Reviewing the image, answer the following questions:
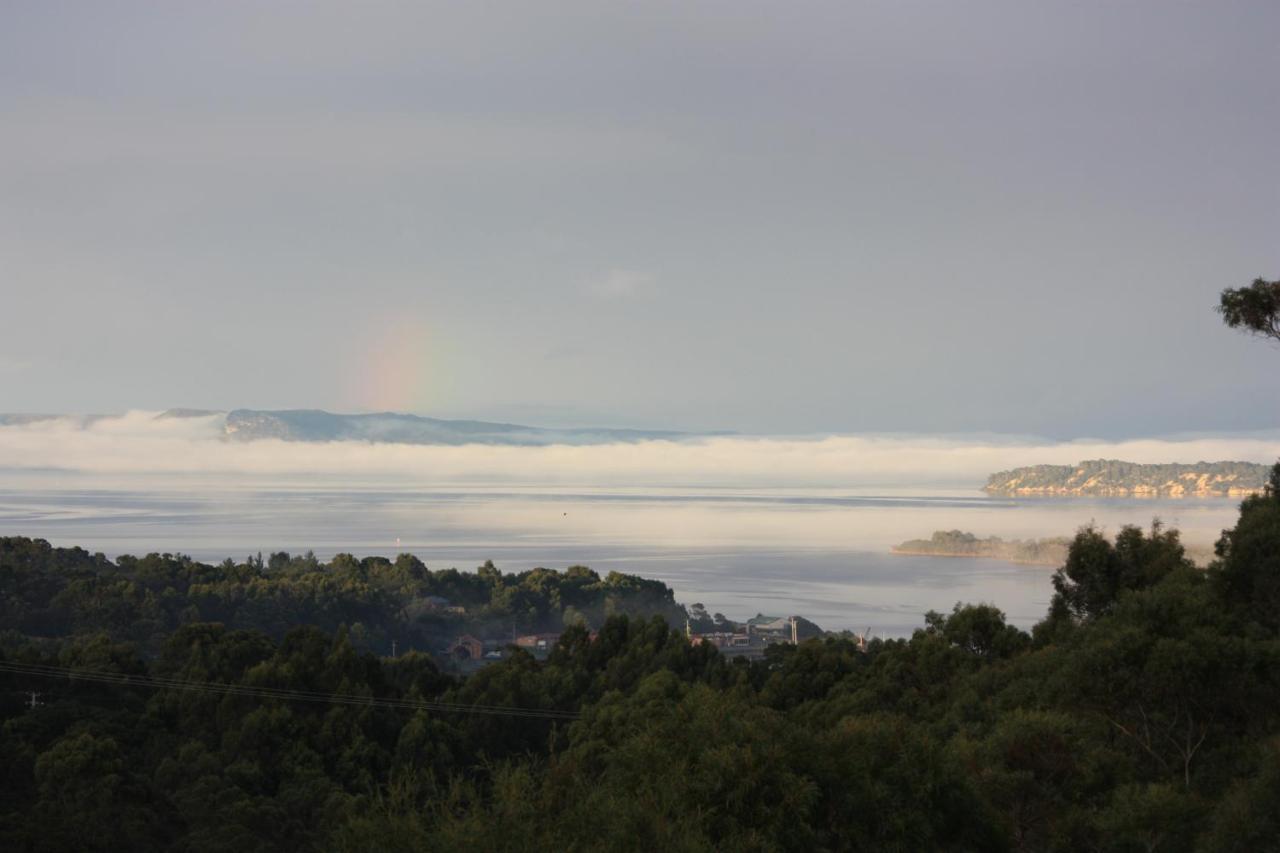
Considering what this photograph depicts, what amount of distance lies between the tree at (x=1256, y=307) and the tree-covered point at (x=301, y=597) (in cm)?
2683

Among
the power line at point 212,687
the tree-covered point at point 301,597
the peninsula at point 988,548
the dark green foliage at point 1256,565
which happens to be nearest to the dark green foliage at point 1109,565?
the dark green foliage at point 1256,565

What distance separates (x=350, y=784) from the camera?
26688 mm

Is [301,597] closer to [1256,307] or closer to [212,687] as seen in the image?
[212,687]

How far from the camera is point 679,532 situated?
13300cm

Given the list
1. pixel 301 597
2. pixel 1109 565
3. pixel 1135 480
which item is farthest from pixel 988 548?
pixel 1109 565

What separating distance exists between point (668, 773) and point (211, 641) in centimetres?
2412

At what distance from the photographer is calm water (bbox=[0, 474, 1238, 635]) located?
78.2m

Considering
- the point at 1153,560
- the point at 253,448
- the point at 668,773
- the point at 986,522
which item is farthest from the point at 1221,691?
the point at 253,448

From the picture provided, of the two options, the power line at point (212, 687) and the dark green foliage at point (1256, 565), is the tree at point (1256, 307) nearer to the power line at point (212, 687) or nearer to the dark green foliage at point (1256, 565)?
the dark green foliage at point (1256, 565)

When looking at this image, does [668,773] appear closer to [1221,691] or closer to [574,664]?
[1221,691]

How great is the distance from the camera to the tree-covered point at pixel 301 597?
4753 cm

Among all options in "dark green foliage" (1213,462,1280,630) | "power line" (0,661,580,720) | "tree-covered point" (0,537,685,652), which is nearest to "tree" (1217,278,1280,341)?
"dark green foliage" (1213,462,1280,630)

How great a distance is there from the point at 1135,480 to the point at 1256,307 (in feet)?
310

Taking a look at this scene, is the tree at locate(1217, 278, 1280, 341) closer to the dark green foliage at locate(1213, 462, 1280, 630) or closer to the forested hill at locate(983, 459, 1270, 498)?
the dark green foliage at locate(1213, 462, 1280, 630)
